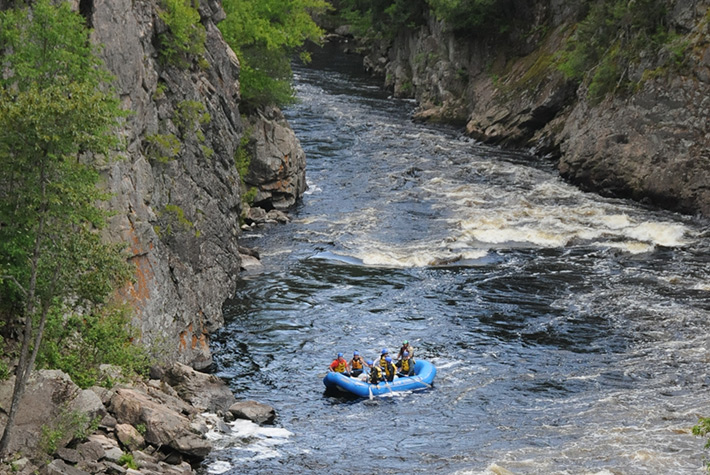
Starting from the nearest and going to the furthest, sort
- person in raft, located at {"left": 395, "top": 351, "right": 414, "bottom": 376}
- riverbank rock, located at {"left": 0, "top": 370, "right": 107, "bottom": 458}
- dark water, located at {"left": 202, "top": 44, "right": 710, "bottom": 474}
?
1. riverbank rock, located at {"left": 0, "top": 370, "right": 107, "bottom": 458}
2. dark water, located at {"left": 202, "top": 44, "right": 710, "bottom": 474}
3. person in raft, located at {"left": 395, "top": 351, "right": 414, "bottom": 376}

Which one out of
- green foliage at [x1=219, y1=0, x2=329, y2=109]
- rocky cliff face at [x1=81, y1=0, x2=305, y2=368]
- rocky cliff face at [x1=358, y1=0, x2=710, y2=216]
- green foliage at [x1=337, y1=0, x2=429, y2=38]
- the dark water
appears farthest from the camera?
green foliage at [x1=337, y1=0, x2=429, y2=38]

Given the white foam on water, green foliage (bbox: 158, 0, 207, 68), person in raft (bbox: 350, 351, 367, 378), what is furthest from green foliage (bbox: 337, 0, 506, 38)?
the white foam on water

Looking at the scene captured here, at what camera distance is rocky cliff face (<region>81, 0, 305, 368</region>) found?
1002 inches

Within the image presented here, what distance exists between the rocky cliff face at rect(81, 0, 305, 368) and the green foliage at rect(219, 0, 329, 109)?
25.5 ft

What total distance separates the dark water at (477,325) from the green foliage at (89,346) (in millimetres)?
3251

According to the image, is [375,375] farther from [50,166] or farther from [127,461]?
[50,166]

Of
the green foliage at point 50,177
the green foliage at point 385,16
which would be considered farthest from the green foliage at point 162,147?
the green foliage at point 385,16

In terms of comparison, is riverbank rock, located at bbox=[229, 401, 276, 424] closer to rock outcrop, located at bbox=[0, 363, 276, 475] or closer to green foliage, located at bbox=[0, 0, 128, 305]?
rock outcrop, located at bbox=[0, 363, 276, 475]

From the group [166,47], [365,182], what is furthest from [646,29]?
[166,47]

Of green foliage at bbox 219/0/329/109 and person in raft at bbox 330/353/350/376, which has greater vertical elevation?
green foliage at bbox 219/0/329/109

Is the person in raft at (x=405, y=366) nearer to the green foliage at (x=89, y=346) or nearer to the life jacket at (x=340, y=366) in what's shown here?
the life jacket at (x=340, y=366)

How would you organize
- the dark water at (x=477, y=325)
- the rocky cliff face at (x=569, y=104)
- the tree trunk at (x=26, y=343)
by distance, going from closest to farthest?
the tree trunk at (x=26, y=343) < the dark water at (x=477, y=325) < the rocky cliff face at (x=569, y=104)

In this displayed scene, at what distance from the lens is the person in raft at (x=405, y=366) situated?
27.5 meters

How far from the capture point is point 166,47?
3069 cm
